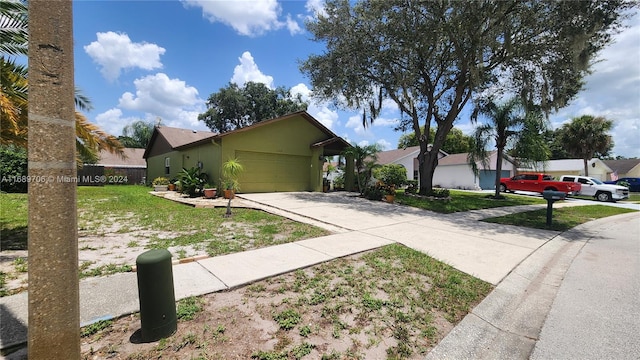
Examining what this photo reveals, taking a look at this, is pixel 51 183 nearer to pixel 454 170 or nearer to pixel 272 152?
pixel 272 152

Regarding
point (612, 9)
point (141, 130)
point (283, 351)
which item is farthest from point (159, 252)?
point (141, 130)

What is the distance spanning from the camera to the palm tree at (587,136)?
26.8 m

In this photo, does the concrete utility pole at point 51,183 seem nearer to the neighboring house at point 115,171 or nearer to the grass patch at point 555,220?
the grass patch at point 555,220

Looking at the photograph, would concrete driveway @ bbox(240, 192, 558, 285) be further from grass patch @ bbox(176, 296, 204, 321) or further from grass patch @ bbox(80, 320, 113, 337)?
grass patch @ bbox(80, 320, 113, 337)

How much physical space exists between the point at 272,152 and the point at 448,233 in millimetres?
11030

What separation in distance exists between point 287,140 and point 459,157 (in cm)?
2297

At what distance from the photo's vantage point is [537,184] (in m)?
22.4

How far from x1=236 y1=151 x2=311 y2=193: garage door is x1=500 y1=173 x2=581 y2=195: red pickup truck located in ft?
61.6

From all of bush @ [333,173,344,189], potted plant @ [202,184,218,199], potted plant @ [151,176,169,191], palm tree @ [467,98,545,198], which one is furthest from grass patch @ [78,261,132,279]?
palm tree @ [467,98,545,198]

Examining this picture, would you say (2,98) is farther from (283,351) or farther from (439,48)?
(439,48)

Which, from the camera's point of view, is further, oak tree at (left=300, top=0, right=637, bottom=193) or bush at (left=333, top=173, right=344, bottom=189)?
bush at (left=333, top=173, right=344, bottom=189)

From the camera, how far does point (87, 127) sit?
17.3ft

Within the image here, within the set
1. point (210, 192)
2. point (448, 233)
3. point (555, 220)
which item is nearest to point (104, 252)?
point (448, 233)

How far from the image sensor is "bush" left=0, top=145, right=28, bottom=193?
1526 centimetres
